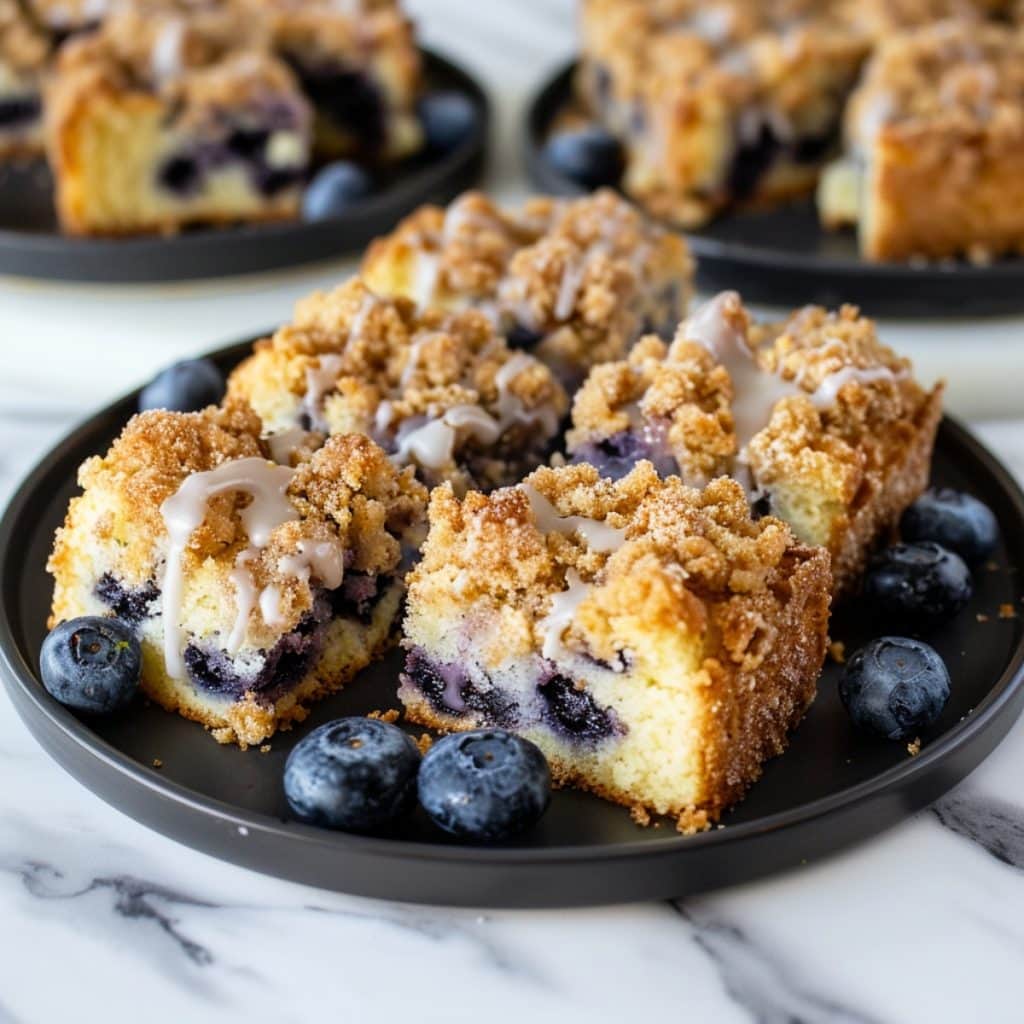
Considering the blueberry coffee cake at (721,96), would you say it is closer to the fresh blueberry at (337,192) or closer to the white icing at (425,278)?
the fresh blueberry at (337,192)

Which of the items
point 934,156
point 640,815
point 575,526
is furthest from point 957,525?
point 934,156

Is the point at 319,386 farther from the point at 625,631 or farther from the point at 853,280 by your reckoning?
the point at 853,280

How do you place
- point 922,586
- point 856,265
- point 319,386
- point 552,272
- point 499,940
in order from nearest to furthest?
1. point 499,940
2. point 922,586
3. point 319,386
4. point 552,272
5. point 856,265

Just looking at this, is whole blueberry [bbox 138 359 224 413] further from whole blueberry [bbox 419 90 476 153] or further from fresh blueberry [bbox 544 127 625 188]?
whole blueberry [bbox 419 90 476 153]

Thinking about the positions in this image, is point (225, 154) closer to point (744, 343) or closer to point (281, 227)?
point (281, 227)

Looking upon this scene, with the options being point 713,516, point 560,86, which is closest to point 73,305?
point 560,86

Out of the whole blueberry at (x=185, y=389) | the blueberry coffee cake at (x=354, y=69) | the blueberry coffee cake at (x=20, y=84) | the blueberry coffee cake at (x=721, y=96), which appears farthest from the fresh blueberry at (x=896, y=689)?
the blueberry coffee cake at (x=20, y=84)
